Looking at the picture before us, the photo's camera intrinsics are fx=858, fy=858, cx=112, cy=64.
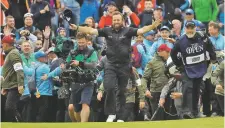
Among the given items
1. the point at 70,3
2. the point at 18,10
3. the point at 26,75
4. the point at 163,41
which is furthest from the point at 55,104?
the point at 18,10

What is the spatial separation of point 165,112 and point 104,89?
2.39 metres

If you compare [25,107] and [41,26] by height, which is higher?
[41,26]

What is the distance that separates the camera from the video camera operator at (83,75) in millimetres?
18438

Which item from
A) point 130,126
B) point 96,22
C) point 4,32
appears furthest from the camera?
point 96,22

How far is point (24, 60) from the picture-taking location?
2039cm

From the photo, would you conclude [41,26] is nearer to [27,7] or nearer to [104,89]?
[27,7]

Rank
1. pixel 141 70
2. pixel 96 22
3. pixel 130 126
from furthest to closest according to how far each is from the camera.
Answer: pixel 96 22 → pixel 141 70 → pixel 130 126

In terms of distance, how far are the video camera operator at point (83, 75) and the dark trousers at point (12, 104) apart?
1.47 m

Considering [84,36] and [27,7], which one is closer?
[84,36]

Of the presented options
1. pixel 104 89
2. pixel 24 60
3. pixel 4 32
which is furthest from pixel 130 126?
pixel 4 32

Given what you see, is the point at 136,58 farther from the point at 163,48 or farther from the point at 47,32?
the point at 47,32

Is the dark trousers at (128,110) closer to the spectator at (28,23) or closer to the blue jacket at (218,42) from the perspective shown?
the blue jacket at (218,42)

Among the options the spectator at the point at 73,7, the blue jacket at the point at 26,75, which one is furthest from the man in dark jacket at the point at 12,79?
the spectator at the point at 73,7

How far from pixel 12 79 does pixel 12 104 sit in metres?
0.58
